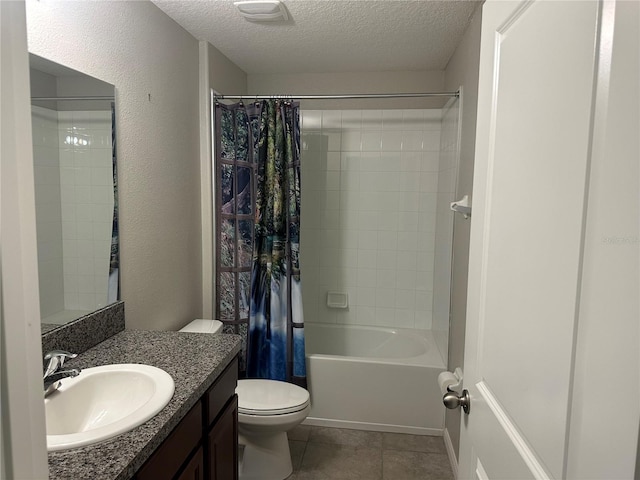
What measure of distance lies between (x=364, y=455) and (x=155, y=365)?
1563 millimetres

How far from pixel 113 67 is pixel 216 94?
3.03 feet

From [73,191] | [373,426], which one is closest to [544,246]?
[73,191]

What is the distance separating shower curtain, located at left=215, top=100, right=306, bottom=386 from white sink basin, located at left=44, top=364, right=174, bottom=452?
1.27 m

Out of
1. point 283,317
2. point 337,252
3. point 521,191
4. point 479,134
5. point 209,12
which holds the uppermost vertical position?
point 209,12

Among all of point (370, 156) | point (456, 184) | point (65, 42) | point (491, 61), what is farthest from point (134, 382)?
point (370, 156)

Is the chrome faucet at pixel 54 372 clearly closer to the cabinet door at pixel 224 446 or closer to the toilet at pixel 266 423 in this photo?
the cabinet door at pixel 224 446

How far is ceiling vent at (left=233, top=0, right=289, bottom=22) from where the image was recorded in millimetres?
1957

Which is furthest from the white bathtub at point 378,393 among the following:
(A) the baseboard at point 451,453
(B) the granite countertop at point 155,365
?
(B) the granite countertop at point 155,365

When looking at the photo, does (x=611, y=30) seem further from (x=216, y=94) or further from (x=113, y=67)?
(x=216, y=94)

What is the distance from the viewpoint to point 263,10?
2.03 m

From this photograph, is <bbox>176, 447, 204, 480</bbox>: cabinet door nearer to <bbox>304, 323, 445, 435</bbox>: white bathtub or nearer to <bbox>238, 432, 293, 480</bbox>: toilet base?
<bbox>238, 432, 293, 480</bbox>: toilet base

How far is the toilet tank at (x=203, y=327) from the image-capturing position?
2.25 metres

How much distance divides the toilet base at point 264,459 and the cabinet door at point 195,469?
0.87 metres

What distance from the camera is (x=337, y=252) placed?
340cm
